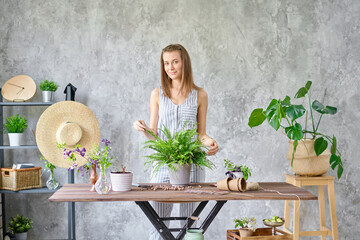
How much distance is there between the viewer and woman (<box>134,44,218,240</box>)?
2.82m

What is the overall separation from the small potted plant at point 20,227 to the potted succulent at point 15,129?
74cm

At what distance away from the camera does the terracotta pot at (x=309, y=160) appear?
12.1ft

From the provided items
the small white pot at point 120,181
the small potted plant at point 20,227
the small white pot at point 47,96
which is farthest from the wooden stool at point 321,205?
the small potted plant at point 20,227

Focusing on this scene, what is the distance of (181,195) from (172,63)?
98cm

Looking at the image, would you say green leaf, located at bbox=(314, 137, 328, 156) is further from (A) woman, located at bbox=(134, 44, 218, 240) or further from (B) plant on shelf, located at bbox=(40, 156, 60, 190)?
(B) plant on shelf, located at bbox=(40, 156, 60, 190)

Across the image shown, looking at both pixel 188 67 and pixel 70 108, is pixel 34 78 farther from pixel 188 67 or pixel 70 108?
pixel 188 67

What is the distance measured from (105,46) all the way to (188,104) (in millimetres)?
1651

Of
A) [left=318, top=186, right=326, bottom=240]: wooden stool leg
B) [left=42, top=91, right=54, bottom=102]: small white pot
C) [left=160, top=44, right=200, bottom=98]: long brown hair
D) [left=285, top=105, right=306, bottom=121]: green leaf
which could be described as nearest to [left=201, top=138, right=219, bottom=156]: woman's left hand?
[left=160, top=44, right=200, bottom=98]: long brown hair

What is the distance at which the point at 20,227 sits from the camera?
155 inches

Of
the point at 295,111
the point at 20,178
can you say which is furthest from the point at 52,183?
the point at 295,111

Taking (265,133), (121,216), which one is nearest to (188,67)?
(265,133)

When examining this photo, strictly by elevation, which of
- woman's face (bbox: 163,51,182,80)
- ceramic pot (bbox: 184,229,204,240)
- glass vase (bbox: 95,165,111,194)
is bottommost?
ceramic pot (bbox: 184,229,204,240)

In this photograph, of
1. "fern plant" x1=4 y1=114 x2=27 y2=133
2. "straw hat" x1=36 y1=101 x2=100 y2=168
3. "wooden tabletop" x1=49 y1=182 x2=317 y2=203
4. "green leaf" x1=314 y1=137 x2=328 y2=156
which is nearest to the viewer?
"wooden tabletop" x1=49 y1=182 x2=317 y2=203

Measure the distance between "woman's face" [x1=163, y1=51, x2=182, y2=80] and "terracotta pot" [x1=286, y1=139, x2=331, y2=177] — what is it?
4.96 ft
